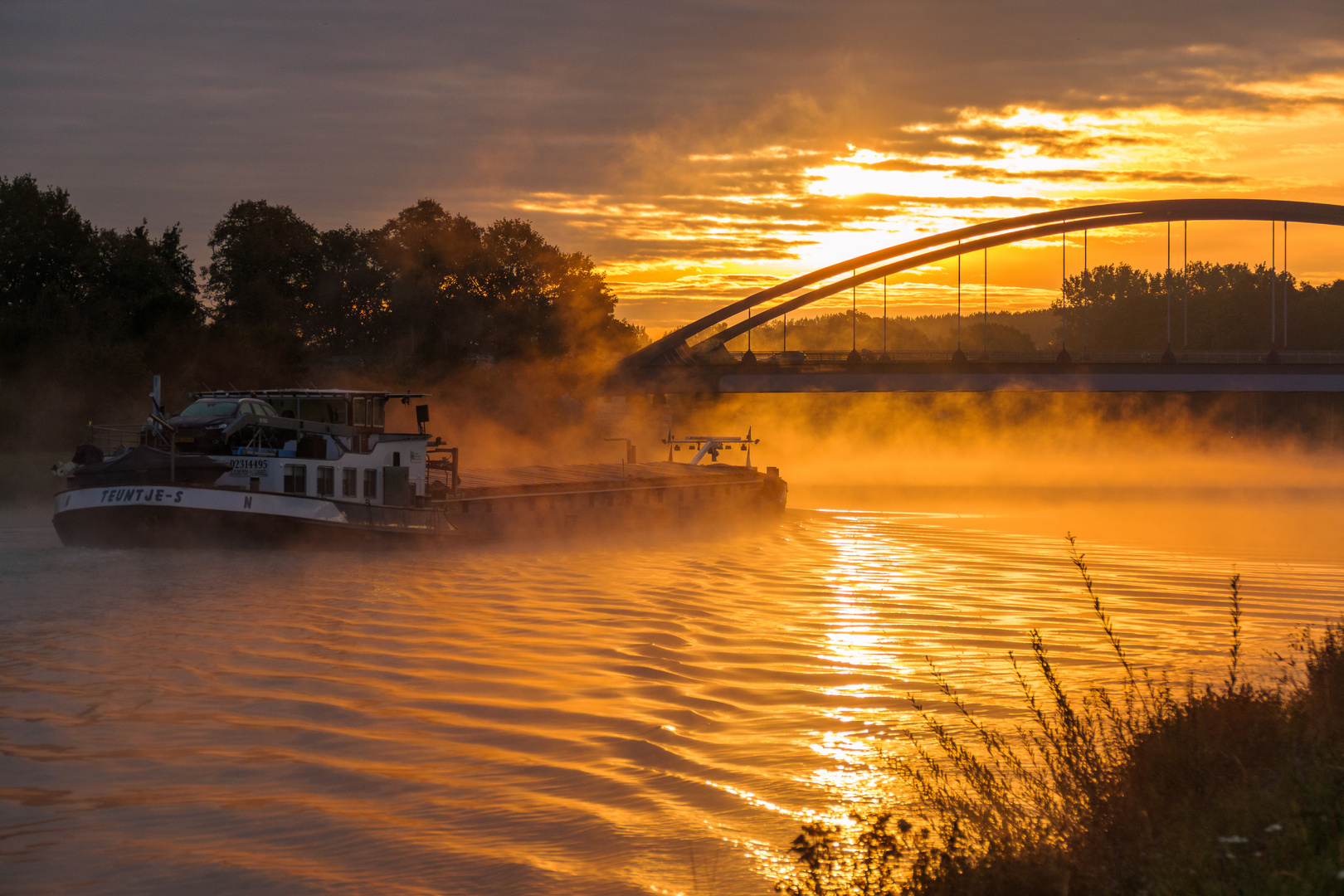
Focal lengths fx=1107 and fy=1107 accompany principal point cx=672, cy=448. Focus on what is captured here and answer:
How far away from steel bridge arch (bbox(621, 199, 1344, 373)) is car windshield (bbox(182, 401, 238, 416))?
48.8m

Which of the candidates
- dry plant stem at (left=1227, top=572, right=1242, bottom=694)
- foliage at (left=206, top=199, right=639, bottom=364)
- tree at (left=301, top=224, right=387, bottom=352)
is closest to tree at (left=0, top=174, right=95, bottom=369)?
foliage at (left=206, top=199, right=639, bottom=364)

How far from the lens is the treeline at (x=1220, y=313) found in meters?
117

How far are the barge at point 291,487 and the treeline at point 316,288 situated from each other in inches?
1322

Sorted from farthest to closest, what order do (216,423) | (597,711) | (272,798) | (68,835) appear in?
(216,423)
(597,711)
(272,798)
(68,835)

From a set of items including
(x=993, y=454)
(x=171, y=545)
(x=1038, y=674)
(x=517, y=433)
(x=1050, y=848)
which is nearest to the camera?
(x=1050, y=848)

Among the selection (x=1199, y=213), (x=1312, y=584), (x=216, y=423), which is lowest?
(x=1312, y=584)

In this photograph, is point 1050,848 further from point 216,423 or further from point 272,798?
point 216,423

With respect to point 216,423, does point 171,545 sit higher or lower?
lower

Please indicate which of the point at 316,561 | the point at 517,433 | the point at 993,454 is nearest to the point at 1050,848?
the point at 316,561

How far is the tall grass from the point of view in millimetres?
4930

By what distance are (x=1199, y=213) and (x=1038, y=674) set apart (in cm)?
7204

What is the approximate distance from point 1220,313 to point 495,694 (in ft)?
435

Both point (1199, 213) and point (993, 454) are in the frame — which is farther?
point (993, 454)

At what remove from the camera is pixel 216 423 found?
25.8m
